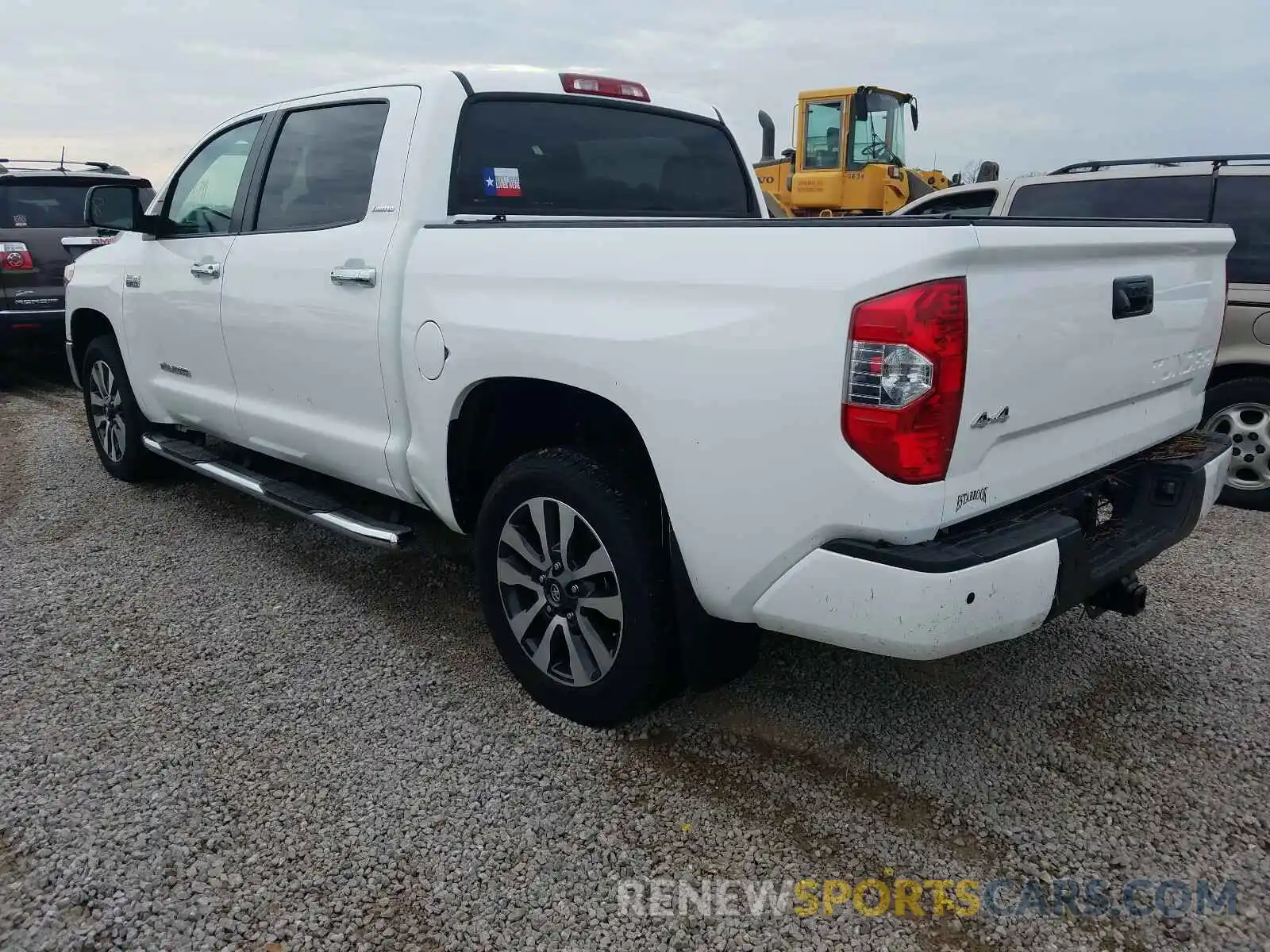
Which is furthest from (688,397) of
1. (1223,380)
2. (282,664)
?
(1223,380)

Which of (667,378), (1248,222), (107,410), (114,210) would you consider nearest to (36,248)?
(107,410)

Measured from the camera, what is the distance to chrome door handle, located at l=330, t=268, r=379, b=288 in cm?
320

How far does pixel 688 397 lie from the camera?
231 centimetres

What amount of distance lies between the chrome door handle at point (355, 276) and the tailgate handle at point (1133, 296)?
219 cm

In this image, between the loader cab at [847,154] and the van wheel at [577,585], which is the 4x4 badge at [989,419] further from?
the loader cab at [847,154]

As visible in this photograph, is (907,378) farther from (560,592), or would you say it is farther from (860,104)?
(860,104)

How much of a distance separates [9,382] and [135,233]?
5.59m

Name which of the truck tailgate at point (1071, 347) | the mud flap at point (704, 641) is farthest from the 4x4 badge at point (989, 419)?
the mud flap at point (704, 641)

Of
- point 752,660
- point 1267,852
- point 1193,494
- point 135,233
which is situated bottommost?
point 1267,852

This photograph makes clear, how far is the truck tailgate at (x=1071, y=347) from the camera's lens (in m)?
2.13

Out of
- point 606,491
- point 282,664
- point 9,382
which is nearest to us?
point 606,491

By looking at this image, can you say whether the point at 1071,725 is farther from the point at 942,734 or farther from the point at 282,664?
the point at 282,664

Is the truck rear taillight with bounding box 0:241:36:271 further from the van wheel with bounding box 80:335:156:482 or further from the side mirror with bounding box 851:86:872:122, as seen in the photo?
the side mirror with bounding box 851:86:872:122

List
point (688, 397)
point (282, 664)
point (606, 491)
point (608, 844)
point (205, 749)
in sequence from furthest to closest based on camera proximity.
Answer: point (282, 664), point (205, 749), point (606, 491), point (608, 844), point (688, 397)
